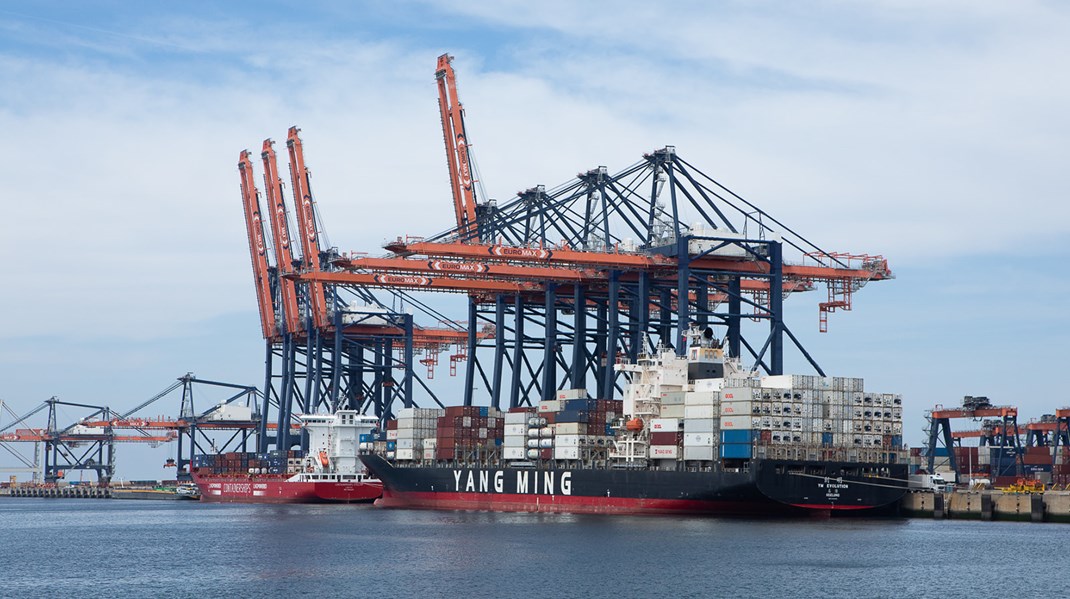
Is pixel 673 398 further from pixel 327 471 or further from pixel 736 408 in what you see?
pixel 327 471

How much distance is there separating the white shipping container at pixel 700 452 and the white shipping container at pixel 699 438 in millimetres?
144

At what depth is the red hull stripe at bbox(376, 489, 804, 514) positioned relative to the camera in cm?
6812

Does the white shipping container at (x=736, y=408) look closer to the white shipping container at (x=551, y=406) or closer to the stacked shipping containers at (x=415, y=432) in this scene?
the white shipping container at (x=551, y=406)

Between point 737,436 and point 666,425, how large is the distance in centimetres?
576

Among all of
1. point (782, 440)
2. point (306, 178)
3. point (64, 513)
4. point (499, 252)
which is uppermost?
point (306, 178)

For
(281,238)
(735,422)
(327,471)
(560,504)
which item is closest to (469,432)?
(560,504)

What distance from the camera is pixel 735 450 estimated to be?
6756 centimetres

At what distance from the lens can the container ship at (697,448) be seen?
221 ft

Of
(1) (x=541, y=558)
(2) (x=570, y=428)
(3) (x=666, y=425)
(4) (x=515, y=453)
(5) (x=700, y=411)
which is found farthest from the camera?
(4) (x=515, y=453)

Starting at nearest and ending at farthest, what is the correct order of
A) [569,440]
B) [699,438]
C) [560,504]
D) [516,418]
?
[699,438], [569,440], [560,504], [516,418]

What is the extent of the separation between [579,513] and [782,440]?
44.7ft

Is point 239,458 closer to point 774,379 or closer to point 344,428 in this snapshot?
point 344,428

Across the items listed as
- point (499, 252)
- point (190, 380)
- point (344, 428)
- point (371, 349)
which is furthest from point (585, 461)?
point (190, 380)

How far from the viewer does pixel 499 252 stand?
7719 centimetres
